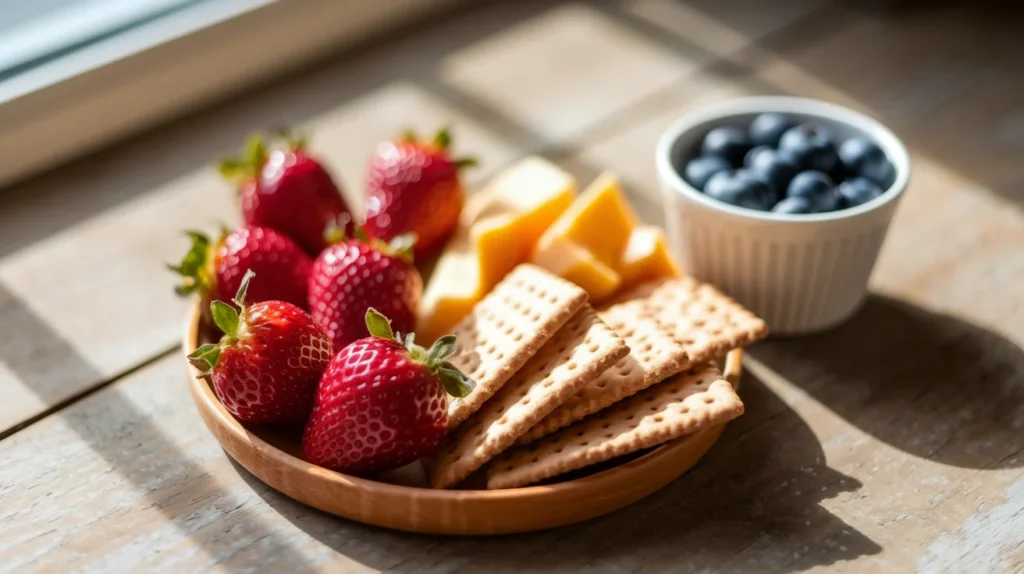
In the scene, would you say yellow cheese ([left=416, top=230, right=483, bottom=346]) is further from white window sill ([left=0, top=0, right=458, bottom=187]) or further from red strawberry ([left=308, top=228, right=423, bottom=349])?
white window sill ([left=0, top=0, right=458, bottom=187])

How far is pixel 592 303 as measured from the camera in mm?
1039

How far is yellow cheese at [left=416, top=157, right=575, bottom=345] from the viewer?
101 cm

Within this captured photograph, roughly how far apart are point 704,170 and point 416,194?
0.96 feet

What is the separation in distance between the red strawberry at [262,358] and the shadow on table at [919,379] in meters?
0.46

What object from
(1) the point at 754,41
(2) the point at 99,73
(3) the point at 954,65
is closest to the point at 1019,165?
(3) the point at 954,65

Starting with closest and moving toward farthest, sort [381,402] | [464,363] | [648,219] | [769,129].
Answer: [381,402], [464,363], [769,129], [648,219]

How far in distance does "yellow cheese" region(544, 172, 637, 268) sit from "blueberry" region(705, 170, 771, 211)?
0.30ft

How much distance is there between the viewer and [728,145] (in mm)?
1120

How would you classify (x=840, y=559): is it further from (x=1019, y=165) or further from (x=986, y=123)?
(x=986, y=123)

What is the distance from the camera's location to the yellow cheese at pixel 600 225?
1.03m

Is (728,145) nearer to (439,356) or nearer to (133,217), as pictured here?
(439,356)

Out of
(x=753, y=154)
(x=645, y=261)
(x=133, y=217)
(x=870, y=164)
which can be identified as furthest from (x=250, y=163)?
(x=870, y=164)

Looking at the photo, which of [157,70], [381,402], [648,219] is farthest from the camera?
[157,70]

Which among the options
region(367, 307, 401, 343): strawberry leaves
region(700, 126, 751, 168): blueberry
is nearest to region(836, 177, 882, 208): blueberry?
region(700, 126, 751, 168): blueberry
